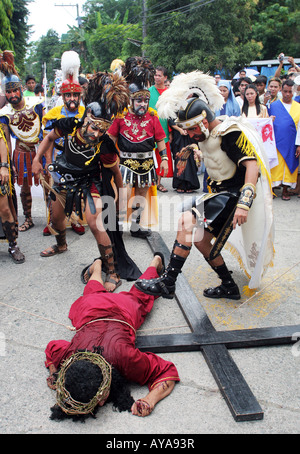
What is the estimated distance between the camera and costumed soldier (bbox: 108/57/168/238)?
14.6 ft

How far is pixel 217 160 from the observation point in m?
3.34

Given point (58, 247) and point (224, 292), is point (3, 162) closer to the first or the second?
point (58, 247)

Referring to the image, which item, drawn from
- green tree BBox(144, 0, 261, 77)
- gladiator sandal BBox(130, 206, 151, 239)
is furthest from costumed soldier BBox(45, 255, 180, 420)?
green tree BBox(144, 0, 261, 77)

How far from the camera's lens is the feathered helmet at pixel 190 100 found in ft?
10.4

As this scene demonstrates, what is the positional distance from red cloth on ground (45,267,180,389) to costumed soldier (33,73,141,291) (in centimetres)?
88

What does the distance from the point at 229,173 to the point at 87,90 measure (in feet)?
4.68

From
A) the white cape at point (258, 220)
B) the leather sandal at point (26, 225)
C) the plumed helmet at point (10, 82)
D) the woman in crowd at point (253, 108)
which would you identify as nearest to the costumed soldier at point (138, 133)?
the plumed helmet at point (10, 82)

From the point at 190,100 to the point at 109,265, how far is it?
1685 mm

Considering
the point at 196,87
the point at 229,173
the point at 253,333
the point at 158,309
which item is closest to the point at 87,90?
the point at 196,87

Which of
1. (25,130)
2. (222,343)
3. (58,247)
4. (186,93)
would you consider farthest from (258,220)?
(25,130)

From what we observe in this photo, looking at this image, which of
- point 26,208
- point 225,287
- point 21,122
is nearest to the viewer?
point 225,287

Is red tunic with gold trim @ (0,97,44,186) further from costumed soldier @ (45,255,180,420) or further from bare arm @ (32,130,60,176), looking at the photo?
costumed soldier @ (45,255,180,420)

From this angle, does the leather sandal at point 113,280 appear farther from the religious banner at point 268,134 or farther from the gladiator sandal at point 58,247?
the religious banner at point 268,134

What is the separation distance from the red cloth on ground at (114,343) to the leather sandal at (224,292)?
0.88m
